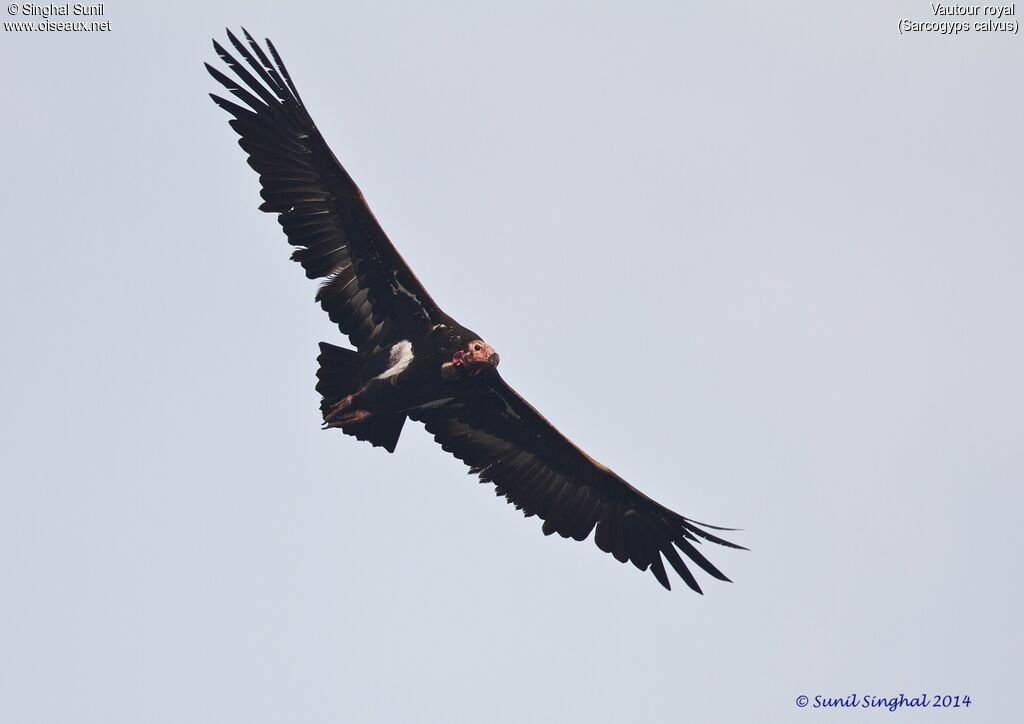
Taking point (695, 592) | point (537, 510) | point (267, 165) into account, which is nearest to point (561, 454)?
point (537, 510)

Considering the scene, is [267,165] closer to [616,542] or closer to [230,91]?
[230,91]

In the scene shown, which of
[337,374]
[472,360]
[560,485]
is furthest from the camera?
[560,485]

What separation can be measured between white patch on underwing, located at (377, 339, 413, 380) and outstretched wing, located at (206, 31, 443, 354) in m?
0.15

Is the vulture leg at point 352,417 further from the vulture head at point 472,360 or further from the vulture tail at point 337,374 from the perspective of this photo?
the vulture head at point 472,360

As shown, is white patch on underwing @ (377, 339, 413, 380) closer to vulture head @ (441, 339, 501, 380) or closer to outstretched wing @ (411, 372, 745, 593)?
vulture head @ (441, 339, 501, 380)

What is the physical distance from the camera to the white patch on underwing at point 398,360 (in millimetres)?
25188

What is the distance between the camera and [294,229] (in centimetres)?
2497

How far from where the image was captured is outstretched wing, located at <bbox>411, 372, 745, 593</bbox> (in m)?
26.9

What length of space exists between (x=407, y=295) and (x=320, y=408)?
213 cm

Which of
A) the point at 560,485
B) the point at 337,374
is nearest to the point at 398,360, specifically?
the point at 337,374

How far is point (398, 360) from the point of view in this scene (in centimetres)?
2523

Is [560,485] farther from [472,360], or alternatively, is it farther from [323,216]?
[323,216]

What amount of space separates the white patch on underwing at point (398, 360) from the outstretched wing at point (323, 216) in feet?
0.49

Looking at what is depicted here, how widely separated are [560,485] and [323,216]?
6.07 meters
